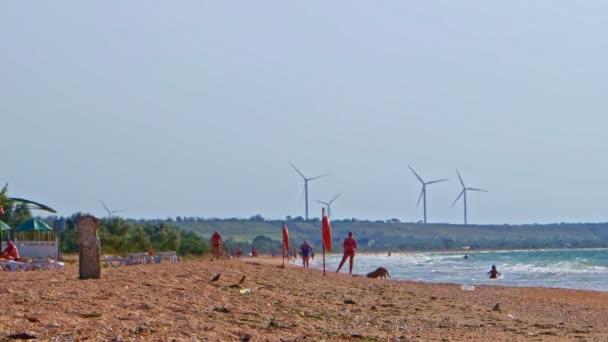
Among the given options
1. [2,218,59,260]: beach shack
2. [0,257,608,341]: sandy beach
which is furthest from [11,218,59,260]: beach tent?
[0,257,608,341]: sandy beach

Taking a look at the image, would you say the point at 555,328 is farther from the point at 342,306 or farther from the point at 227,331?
the point at 227,331

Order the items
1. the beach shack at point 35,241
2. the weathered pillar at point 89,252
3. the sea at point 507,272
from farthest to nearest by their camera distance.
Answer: the sea at point 507,272 → the beach shack at point 35,241 → the weathered pillar at point 89,252

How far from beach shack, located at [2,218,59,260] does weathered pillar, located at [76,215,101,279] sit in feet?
46.5

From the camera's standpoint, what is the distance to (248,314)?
13.9 meters

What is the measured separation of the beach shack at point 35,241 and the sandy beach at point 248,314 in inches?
498

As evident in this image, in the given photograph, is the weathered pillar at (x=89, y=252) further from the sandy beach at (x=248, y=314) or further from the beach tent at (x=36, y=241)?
the beach tent at (x=36, y=241)

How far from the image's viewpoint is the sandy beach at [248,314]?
11.4 meters

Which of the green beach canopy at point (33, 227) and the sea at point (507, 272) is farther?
the sea at point (507, 272)

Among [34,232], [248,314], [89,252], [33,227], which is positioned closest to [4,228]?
[33,227]

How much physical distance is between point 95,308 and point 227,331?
1801mm

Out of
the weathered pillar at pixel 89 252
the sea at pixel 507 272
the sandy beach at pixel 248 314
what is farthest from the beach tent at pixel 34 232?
the weathered pillar at pixel 89 252

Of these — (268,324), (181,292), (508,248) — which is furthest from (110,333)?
(508,248)

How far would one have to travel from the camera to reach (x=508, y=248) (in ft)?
588

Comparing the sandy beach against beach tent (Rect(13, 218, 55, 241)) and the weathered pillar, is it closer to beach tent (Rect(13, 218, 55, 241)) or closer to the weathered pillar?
the weathered pillar
